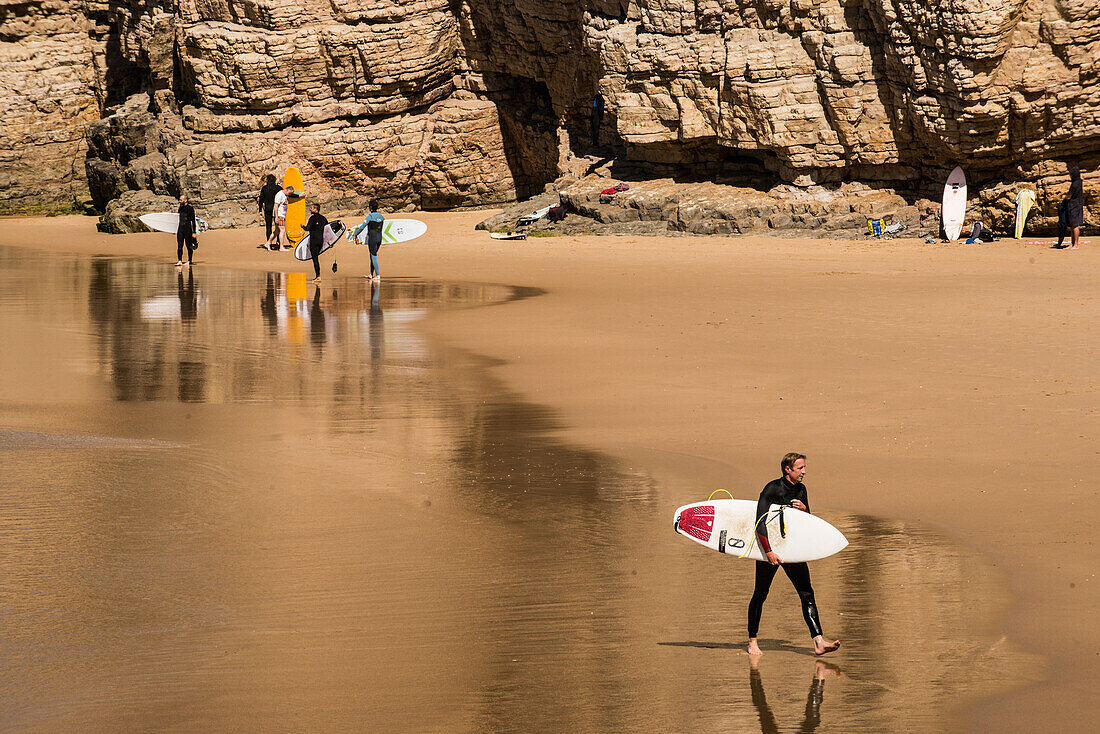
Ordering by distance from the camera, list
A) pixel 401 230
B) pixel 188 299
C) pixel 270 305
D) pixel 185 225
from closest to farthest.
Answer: pixel 270 305, pixel 188 299, pixel 185 225, pixel 401 230

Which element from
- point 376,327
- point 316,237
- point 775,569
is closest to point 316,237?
point 316,237

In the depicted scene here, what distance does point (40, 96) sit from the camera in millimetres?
37781

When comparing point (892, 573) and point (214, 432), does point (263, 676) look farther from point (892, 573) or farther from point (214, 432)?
point (214, 432)

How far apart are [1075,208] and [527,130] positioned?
16.5 meters

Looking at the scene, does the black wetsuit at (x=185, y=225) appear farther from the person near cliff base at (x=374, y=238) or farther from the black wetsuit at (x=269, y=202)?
the person near cliff base at (x=374, y=238)

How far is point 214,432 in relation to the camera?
30.9 ft

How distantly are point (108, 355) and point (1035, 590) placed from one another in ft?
34.7

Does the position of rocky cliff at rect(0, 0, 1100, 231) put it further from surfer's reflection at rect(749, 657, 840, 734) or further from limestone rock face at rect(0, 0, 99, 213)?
surfer's reflection at rect(749, 657, 840, 734)

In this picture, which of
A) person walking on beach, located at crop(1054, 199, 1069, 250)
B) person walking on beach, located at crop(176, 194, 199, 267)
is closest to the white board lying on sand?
person walking on beach, located at crop(176, 194, 199, 267)

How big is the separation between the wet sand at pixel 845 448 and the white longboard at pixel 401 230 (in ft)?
17.5

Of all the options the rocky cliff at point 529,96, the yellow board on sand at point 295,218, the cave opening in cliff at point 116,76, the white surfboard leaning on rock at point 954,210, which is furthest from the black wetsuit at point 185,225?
the cave opening in cliff at point 116,76

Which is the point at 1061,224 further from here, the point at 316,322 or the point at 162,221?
the point at 162,221

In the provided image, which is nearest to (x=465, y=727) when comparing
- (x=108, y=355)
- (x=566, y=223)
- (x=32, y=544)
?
(x=32, y=544)

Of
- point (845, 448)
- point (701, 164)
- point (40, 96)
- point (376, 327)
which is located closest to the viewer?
point (845, 448)
